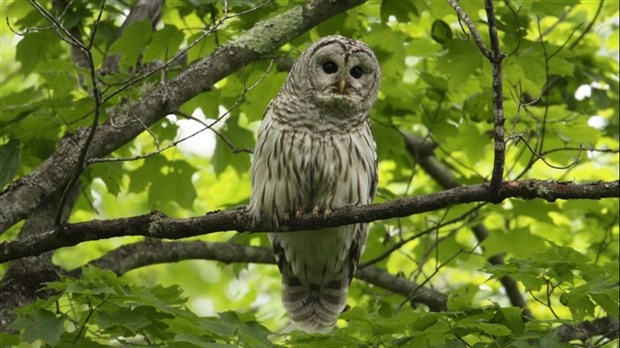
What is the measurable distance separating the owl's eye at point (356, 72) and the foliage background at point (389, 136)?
0.51 metres

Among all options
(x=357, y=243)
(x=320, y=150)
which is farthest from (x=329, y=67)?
(x=357, y=243)

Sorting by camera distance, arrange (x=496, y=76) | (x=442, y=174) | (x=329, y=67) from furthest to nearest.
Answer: (x=442, y=174) < (x=329, y=67) < (x=496, y=76)

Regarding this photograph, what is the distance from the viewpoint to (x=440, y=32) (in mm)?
6715

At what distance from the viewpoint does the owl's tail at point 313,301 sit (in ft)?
20.6

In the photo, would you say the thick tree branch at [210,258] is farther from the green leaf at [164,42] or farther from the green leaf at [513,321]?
the green leaf at [513,321]

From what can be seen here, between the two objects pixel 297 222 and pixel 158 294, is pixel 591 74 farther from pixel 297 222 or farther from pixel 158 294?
pixel 158 294

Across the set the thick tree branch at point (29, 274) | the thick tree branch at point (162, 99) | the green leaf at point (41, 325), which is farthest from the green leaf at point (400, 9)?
the green leaf at point (41, 325)

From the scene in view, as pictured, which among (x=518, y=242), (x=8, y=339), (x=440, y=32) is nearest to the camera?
(x=8, y=339)

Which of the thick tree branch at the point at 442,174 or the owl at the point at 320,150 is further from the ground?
the thick tree branch at the point at 442,174

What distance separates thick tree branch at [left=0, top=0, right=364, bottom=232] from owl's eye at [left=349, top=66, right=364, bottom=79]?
34 cm

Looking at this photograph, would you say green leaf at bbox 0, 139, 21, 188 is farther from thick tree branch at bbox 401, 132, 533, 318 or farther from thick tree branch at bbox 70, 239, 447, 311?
thick tree branch at bbox 401, 132, 533, 318

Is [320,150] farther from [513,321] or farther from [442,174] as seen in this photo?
[442,174]

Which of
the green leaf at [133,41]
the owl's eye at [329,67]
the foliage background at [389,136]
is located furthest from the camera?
the green leaf at [133,41]

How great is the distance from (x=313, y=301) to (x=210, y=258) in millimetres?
849
